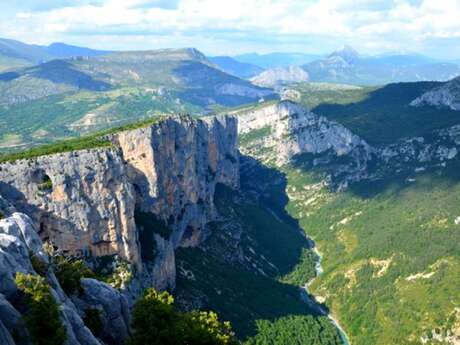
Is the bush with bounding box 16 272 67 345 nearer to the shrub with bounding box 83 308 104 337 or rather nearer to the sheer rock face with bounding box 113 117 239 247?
the shrub with bounding box 83 308 104 337

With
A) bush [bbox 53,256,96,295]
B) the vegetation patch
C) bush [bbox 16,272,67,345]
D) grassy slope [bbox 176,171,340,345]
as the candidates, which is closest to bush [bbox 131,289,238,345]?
bush [bbox 53,256,96,295]

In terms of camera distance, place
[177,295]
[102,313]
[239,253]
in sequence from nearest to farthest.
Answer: [102,313] < [177,295] < [239,253]

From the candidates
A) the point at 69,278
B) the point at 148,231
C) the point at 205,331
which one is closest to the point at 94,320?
the point at 69,278

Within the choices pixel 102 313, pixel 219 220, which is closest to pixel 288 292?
pixel 219 220

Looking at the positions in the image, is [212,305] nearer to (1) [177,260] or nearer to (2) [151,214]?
(1) [177,260]

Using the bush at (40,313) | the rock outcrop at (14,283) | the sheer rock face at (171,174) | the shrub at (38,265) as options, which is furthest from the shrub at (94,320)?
the sheer rock face at (171,174)

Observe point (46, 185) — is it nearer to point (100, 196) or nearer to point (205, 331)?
point (100, 196)

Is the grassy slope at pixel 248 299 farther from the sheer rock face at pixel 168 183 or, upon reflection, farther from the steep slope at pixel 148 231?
the sheer rock face at pixel 168 183
